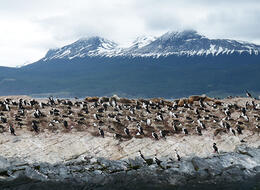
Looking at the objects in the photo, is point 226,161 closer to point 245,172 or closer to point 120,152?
point 245,172

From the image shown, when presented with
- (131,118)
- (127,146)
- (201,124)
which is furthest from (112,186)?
(201,124)

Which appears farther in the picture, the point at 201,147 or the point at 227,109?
the point at 227,109

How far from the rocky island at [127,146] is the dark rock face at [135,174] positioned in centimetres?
11

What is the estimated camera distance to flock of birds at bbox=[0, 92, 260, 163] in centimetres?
5744

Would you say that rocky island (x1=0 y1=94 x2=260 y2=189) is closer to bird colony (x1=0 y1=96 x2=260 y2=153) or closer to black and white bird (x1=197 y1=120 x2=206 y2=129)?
black and white bird (x1=197 y1=120 x2=206 y2=129)

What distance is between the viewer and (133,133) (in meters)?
57.2

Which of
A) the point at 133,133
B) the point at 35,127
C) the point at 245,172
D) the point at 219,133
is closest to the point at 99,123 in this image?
the point at 133,133

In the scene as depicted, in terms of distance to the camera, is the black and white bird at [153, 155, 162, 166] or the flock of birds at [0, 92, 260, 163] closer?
the black and white bird at [153, 155, 162, 166]

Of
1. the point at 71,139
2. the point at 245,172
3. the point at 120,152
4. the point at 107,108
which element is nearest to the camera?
the point at 245,172

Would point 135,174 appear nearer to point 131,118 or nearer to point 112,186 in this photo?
point 112,186

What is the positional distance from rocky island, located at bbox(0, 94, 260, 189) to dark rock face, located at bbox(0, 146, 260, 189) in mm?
113

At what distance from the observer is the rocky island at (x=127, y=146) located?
143 feet

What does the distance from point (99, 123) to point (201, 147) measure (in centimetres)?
1744

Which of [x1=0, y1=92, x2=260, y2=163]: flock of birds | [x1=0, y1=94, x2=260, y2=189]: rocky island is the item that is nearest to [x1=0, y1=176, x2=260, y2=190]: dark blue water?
A: [x1=0, y1=94, x2=260, y2=189]: rocky island
